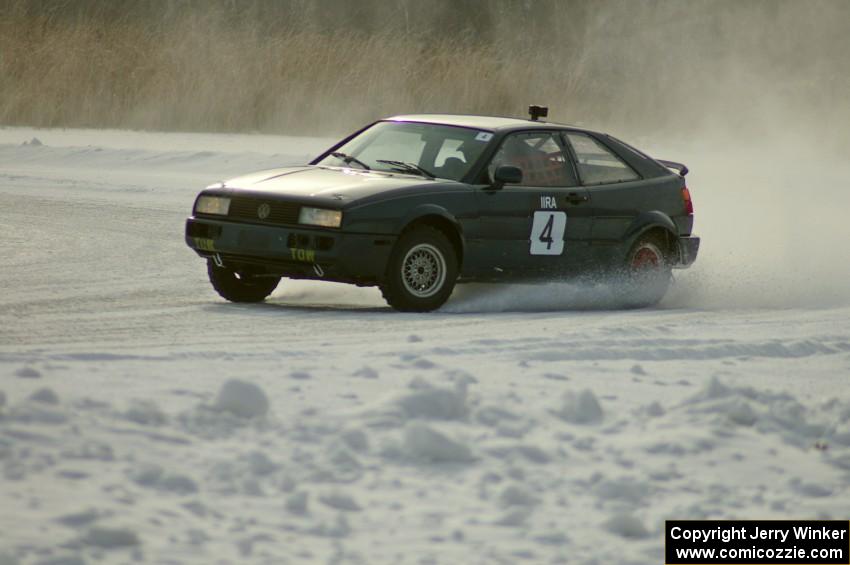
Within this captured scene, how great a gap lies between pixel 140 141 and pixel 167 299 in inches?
619

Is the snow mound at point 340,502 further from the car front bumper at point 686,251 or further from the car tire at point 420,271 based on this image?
the car front bumper at point 686,251

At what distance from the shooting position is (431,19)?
207 ft

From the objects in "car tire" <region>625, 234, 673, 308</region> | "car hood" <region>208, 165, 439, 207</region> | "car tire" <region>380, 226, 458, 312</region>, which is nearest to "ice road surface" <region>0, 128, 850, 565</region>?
"car tire" <region>380, 226, 458, 312</region>

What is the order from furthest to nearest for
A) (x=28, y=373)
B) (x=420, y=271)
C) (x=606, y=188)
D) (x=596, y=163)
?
(x=596, y=163) → (x=606, y=188) → (x=420, y=271) → (x=28, y=373)

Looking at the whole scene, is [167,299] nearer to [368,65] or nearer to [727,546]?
[727,546]

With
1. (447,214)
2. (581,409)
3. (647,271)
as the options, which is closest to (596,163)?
(647,271)

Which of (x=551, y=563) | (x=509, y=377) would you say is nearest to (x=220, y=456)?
(x=551, y=563)

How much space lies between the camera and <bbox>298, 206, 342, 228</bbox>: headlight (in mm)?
10648

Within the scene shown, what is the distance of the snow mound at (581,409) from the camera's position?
7.39 metres

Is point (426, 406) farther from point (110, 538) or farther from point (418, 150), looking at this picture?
point (418, 150)

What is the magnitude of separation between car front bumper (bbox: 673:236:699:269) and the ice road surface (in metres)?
0.69

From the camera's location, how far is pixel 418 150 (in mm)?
11844

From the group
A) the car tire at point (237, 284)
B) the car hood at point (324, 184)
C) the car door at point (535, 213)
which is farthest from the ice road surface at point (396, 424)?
the car hood at point (324, 184)
